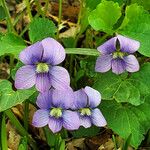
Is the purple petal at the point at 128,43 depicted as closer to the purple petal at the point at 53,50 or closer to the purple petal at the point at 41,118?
the purple petal at the point at 53,50

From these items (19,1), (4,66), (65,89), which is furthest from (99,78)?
(19,1)

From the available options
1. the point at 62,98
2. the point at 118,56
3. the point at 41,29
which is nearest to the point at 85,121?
the point at 62,98

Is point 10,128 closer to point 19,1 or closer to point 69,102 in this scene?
point 69,102

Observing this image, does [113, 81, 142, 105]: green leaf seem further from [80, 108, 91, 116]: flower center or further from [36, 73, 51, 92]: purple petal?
[36, 73, 51, 92]: purple petal

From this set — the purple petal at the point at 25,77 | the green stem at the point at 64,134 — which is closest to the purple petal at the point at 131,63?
the purple petal at the point at 25,77

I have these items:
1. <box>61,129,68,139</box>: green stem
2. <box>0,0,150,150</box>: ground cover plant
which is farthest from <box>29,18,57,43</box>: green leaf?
<box>61,129,68,139</box>: green stem
